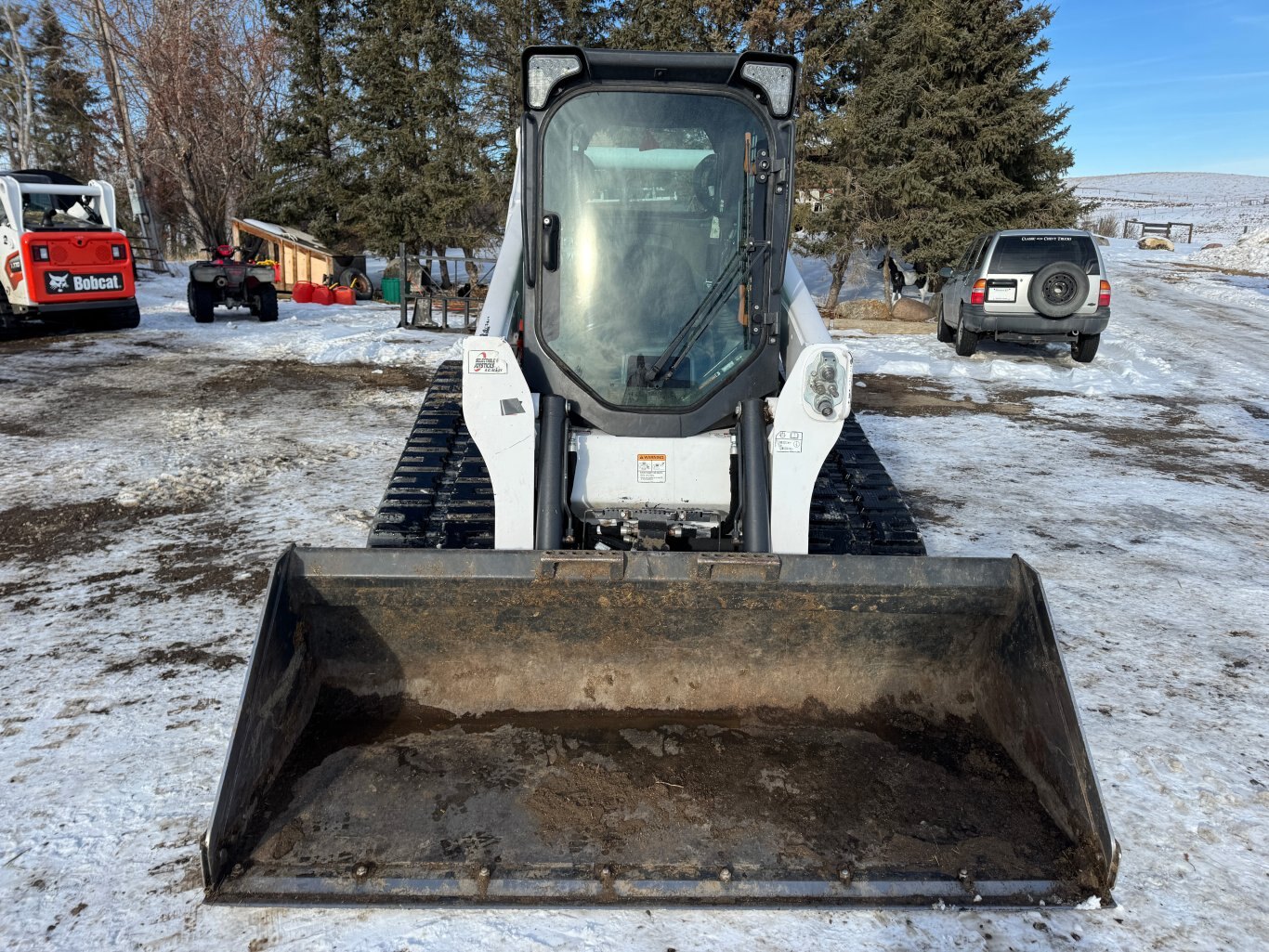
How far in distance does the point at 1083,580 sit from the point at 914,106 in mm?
17131

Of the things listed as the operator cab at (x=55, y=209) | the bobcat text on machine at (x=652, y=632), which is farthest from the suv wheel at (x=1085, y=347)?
the operator cab at (x=55, y=209)

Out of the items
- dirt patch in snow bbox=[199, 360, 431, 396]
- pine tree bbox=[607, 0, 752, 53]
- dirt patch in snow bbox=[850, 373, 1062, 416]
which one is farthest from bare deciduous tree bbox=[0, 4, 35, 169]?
dirt patch in snow bbox=[850, 373, 1062, 416]

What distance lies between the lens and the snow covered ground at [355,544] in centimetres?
265

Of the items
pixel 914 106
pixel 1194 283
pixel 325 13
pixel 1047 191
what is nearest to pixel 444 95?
pixel 325 13

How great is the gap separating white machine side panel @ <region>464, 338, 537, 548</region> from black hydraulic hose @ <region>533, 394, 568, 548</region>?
0.06 meters

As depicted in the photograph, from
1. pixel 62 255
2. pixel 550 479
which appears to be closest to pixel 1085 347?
pixel 550 479

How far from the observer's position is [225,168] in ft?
89.2

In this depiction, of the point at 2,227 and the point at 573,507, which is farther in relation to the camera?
the point at 2,227

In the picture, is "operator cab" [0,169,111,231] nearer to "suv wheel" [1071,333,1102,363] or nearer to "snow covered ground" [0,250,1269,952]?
"snow covered ground" [0,250,1269,952]

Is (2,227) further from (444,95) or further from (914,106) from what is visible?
(914,106)

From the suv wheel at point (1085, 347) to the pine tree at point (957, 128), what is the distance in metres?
6.59

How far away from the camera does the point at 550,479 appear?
3.99 m

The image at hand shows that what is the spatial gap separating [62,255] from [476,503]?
11929 millimetres

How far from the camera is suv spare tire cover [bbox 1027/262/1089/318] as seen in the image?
40.7ft
